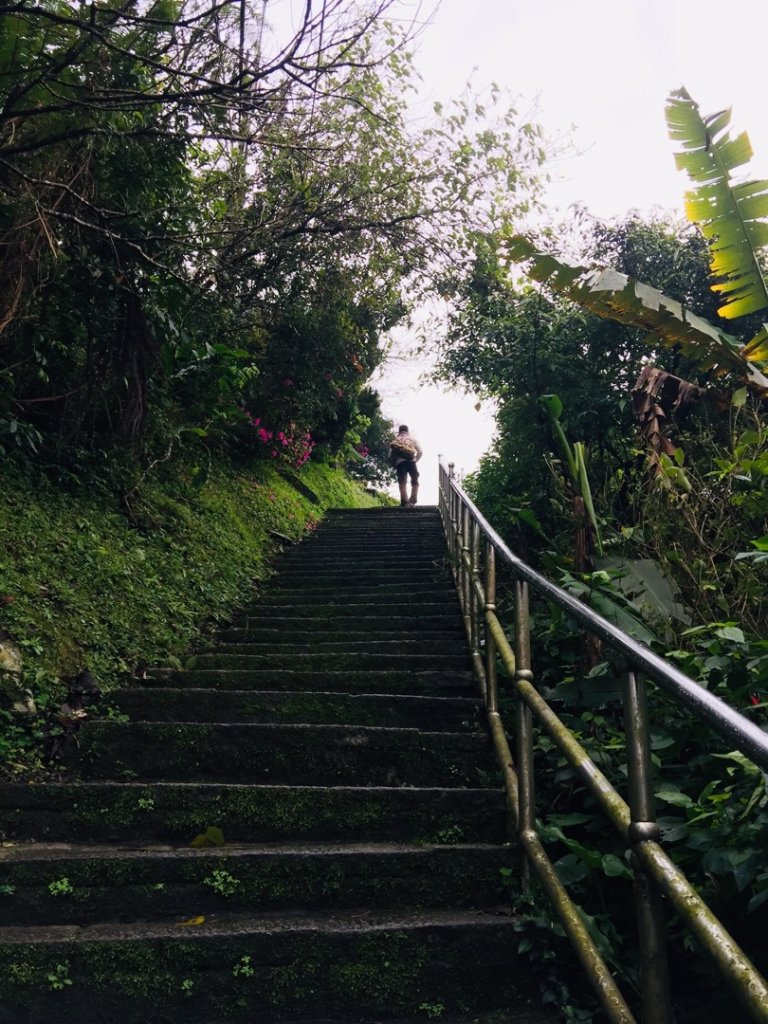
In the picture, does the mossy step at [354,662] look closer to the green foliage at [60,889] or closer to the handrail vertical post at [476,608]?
the handrail vertical post at [476,608]

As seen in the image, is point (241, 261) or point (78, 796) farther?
point (241, 261)

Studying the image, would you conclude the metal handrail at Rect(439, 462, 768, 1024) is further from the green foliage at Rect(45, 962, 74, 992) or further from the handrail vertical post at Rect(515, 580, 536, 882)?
A: the green foliage at Rect(45, 962, 74, 992)

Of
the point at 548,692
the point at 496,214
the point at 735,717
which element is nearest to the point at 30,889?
the point at 548,692

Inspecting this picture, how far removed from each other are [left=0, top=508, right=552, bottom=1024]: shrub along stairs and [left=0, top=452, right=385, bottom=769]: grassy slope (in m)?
0.33

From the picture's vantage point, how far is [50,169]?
13.8ft

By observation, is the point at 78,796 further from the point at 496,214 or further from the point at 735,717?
the point at 496,214

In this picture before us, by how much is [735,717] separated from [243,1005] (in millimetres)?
1799

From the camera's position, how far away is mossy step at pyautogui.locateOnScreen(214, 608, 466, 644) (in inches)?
196

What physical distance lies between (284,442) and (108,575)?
5.53 meters

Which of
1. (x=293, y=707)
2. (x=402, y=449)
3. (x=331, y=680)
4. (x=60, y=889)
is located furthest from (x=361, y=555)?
(x=60, y=889)

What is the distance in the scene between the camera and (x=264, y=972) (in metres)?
2.28

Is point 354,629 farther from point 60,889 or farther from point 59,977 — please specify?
point 59,977

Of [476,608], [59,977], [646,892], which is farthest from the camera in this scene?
[476,608]

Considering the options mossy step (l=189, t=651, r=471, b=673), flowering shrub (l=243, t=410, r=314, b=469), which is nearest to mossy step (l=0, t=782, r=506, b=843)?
mossy step (l=189, t=651, r=471, b=673)
